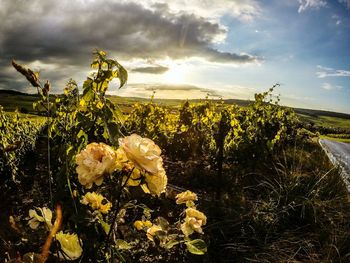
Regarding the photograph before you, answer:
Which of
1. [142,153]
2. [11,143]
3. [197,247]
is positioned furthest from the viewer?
[11,143]

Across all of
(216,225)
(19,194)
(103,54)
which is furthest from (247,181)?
(103,54)

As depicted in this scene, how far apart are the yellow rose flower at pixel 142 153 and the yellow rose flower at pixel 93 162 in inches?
3.5

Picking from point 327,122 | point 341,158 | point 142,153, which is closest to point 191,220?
point 142,153

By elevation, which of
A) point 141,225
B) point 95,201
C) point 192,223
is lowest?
point 141,225

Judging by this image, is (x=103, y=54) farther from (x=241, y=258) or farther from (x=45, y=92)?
(x=241, y=258)

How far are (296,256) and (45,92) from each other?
3192 mm

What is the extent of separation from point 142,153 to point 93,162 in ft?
0.64

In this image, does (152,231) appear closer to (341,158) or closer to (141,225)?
(141,225)

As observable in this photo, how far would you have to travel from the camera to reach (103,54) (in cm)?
186

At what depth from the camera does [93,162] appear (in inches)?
51.6

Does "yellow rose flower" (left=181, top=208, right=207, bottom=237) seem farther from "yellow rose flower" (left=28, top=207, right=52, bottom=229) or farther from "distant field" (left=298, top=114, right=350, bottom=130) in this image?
"distant field" (left=298, top=114, right=350, bottom=130)

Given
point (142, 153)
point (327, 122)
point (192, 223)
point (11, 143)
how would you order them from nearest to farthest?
point (142, 153) → point (192, 223) → point (11, 143) → point (327, 122)

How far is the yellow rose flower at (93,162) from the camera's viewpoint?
1.31m

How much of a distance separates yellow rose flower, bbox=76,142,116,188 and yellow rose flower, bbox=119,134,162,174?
9cm
